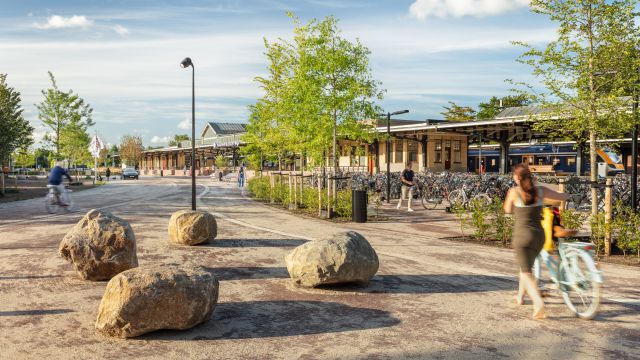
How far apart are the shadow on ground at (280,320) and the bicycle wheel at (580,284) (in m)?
2.01

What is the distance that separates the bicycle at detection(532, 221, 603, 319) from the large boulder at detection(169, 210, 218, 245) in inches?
258

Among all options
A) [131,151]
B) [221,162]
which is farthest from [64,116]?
[131,151]

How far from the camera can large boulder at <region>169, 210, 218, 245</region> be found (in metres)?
10.0

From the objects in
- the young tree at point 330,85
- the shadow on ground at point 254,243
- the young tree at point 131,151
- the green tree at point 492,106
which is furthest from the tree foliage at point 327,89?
the young tree at point 131,151

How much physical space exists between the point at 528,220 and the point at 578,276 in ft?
3.07

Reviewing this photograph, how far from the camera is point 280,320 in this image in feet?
17.9

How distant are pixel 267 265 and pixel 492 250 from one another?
4.67 metres

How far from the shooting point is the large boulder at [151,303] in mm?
4840

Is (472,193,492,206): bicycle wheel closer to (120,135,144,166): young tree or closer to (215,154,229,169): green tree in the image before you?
(215,154,229,169): green tree

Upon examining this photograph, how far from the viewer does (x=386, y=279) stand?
742cm

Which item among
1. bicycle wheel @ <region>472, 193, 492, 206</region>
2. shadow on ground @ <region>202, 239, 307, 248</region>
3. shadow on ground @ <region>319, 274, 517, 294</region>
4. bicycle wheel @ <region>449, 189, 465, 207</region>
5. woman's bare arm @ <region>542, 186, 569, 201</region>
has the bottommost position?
shadow on ground @ <region>319, 274, 517, 294</region>

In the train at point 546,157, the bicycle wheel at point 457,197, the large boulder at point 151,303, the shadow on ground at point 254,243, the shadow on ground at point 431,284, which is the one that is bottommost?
the shadow on ground at point 431,284

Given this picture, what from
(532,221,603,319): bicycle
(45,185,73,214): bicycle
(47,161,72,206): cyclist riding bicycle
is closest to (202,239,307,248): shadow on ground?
(532,221,603,319): bicycle

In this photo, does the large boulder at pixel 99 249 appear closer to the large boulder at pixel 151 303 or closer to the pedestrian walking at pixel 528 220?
the large boulder at pixel 151 303
